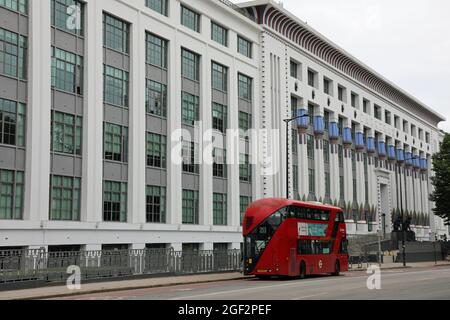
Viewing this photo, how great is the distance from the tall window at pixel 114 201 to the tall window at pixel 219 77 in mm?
14160

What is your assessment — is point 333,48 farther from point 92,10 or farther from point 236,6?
point 92,10

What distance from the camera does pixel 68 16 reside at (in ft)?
122

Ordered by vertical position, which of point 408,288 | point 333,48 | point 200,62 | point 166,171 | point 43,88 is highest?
point 333,48

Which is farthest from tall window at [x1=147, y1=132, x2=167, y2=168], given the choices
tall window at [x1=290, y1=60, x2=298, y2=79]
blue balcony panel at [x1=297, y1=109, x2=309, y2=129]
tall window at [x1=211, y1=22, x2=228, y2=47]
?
tall window at [x1=290, y1=60, x2=298, y2=79]

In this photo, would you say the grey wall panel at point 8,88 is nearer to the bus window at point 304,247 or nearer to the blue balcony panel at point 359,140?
the bus window at point 304,247

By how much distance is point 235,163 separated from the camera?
51750 millimetres

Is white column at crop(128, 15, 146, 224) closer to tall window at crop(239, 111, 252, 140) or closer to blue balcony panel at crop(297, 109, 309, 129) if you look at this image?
tall window at crop(239, 111, 252, 140)

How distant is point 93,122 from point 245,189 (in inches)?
757

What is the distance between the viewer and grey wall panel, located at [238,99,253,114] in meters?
53.9

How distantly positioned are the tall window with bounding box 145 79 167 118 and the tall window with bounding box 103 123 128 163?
10.2 ft

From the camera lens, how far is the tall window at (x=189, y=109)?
46638mm

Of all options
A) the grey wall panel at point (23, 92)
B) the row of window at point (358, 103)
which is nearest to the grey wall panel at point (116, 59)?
the grey wall panel at point (23, 92)

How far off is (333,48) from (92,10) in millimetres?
37747
